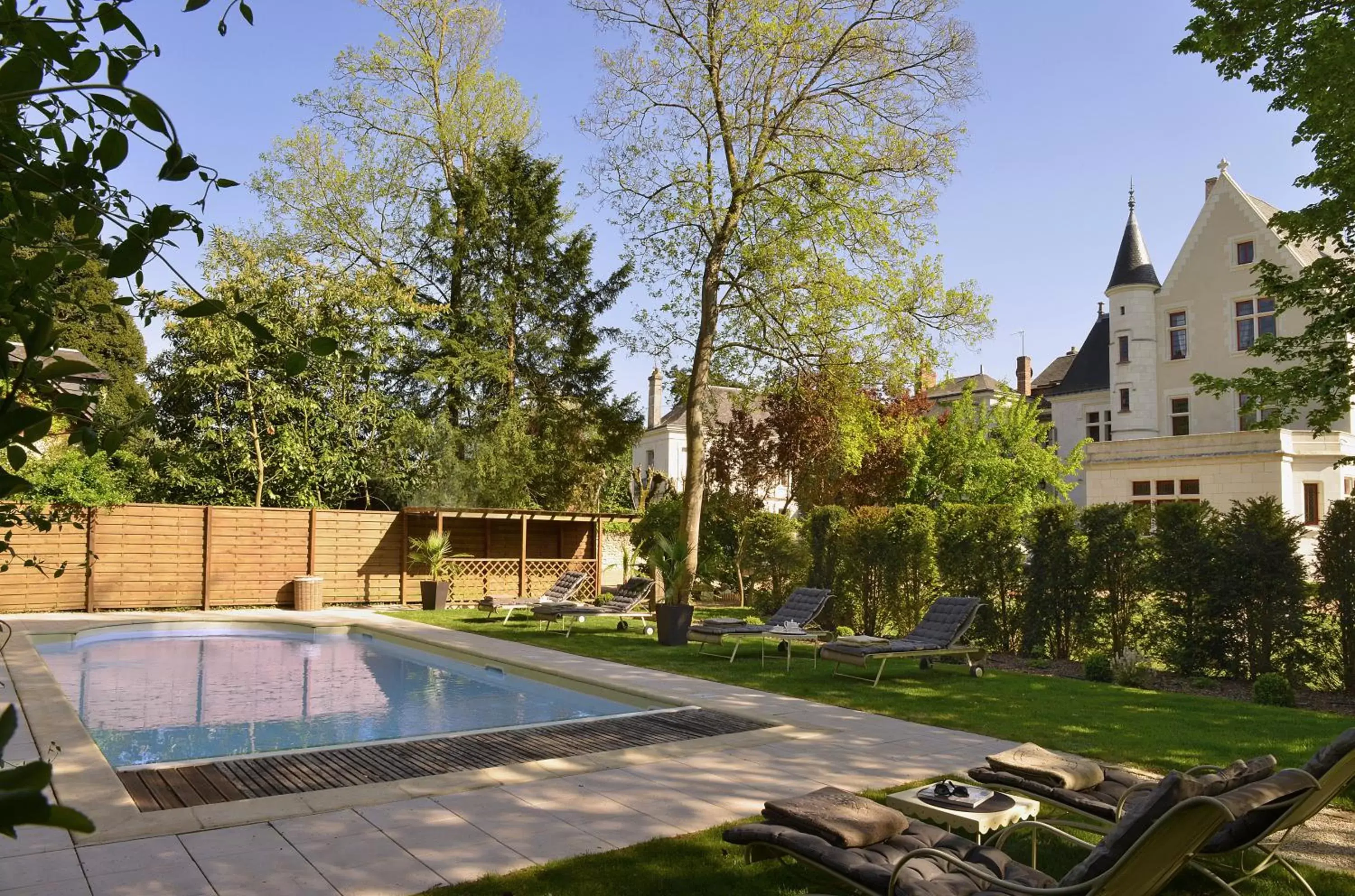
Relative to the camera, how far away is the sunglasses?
15.7 ft

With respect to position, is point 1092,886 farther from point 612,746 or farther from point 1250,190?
point 1250,190

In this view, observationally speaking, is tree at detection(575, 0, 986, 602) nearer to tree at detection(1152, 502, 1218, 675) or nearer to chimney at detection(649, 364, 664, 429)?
tree at detection(1152, 502, 1218, 675)

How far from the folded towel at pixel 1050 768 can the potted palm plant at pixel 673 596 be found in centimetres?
847

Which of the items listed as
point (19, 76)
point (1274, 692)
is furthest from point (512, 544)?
point (19, 76)

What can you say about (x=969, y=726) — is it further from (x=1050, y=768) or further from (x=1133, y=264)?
(x=1133, y=264)

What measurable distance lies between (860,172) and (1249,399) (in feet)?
29.0

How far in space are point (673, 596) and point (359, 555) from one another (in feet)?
30.8

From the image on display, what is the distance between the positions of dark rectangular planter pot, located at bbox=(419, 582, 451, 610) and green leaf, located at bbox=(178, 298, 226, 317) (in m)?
19.4

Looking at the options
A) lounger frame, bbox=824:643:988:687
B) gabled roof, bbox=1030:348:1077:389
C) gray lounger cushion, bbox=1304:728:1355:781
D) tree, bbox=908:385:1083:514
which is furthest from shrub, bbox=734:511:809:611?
gabled roof, bbox=1030:348:1077:389

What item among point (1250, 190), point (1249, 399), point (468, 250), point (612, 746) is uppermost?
point (1250, 190)

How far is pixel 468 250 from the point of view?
27875mm

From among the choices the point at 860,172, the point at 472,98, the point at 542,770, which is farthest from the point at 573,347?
the point at 542,770

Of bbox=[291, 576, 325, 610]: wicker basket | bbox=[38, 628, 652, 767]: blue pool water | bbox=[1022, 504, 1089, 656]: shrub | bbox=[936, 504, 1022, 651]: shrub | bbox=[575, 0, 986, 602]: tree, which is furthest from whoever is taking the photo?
bbox=[291, 576, 325, 610]: wicker basket

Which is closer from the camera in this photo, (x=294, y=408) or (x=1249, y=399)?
(x=1249, y=399)
